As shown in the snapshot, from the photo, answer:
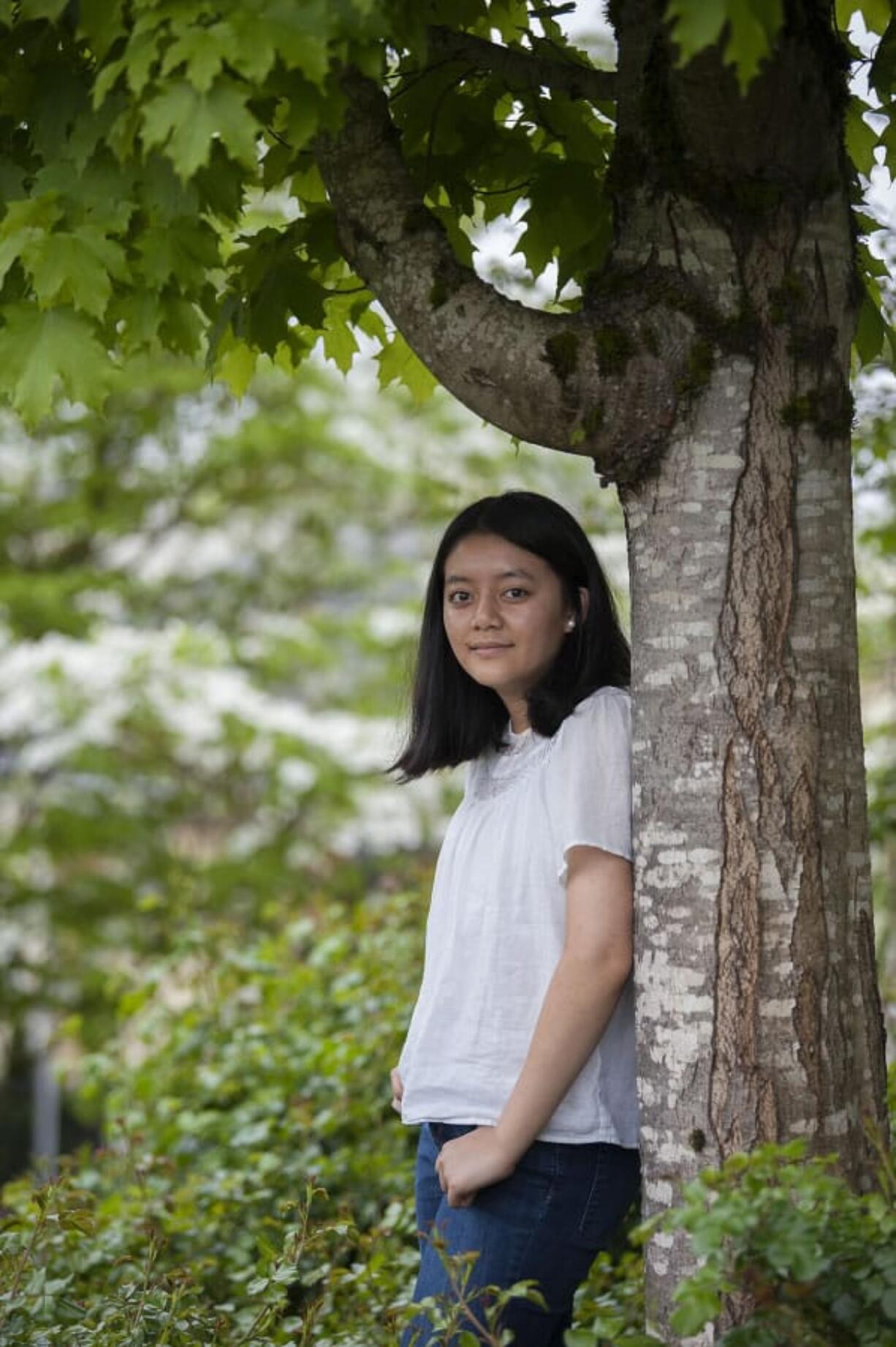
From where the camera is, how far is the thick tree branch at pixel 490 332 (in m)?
2.50

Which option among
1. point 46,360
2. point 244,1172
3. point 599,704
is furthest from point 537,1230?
point 244,1172

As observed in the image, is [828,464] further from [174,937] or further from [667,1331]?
[174,937]

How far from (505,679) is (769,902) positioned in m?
0.61

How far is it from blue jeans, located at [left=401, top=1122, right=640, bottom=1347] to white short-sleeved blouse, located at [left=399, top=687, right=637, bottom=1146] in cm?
5

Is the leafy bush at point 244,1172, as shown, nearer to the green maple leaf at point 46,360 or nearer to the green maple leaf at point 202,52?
the green maple leaf at point 46,360

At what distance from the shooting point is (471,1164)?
96.0 inches

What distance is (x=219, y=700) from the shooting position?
9930mm

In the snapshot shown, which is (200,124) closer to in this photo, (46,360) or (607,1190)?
(46,360)

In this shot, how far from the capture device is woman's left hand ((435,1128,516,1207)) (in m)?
2.41

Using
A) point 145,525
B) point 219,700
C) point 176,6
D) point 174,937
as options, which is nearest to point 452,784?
point 219,700

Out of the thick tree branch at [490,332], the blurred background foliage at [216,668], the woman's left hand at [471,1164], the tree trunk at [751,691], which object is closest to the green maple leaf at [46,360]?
the thick tree branch at [490,332]

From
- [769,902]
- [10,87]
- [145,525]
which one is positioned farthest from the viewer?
[145,525]

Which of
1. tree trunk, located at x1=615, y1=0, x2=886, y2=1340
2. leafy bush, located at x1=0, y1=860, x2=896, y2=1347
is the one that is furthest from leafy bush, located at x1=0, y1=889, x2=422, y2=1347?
tree trunk, located at x1=615, y1=0, x2=886, y2=1340

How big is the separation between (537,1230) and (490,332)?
1.41 m
